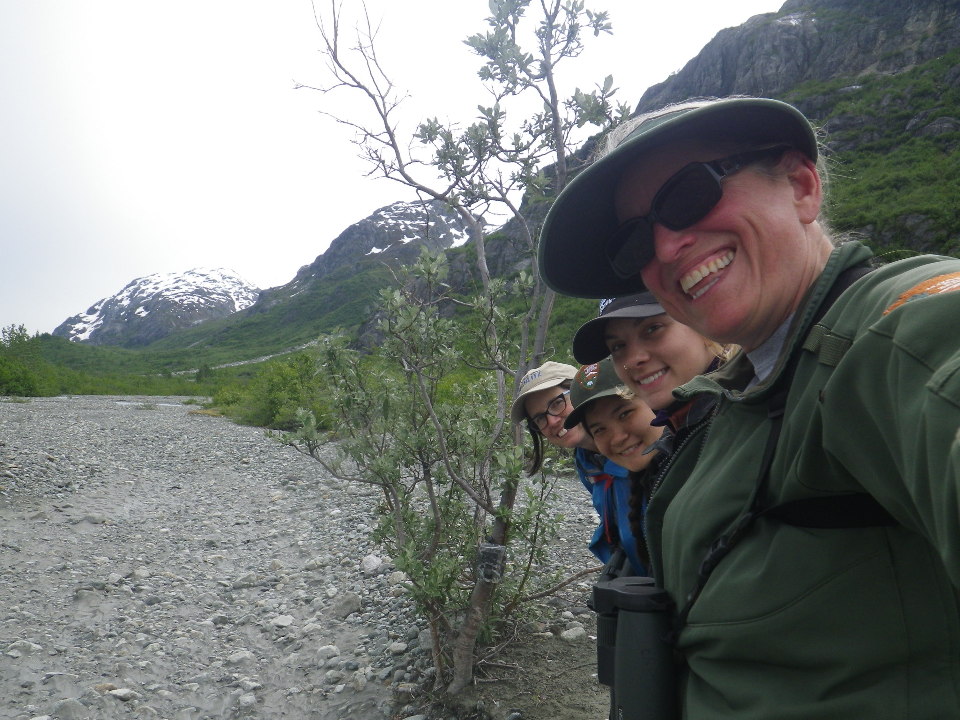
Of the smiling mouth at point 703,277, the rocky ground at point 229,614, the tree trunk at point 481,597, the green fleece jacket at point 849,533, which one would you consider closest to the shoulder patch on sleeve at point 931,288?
the green fleece jacket at point 849,533

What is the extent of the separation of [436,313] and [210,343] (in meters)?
136

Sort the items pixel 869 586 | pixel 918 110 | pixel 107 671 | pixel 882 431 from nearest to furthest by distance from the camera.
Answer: pixel 882 431 < pixel 869 586 < pixel 107 671 < pixel 918 110

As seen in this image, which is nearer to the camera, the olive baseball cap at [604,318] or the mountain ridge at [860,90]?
the olive baseball cap at [604,318]

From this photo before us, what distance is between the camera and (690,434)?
137cm

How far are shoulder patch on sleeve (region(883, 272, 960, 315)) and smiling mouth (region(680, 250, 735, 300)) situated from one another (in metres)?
0.50

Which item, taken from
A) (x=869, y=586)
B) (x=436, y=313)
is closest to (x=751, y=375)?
(x=869, y=586)

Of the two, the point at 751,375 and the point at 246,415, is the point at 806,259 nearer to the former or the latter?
the point at 751,375

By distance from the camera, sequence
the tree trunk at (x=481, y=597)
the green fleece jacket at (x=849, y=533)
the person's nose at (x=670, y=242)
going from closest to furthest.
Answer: the green fleece jacket at (x=849, y=533)
the person's nose at (x=670, y=242)
the tree trunk at (x=481, y=597)

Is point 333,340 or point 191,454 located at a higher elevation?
point 333,340

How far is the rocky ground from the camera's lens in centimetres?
440

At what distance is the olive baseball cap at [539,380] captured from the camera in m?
3.46

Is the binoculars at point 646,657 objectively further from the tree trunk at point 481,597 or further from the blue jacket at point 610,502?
the tree trunk at point 481,597

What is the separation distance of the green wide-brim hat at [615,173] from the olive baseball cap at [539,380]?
57.3 inches

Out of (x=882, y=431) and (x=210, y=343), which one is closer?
(x=882, y=431)
